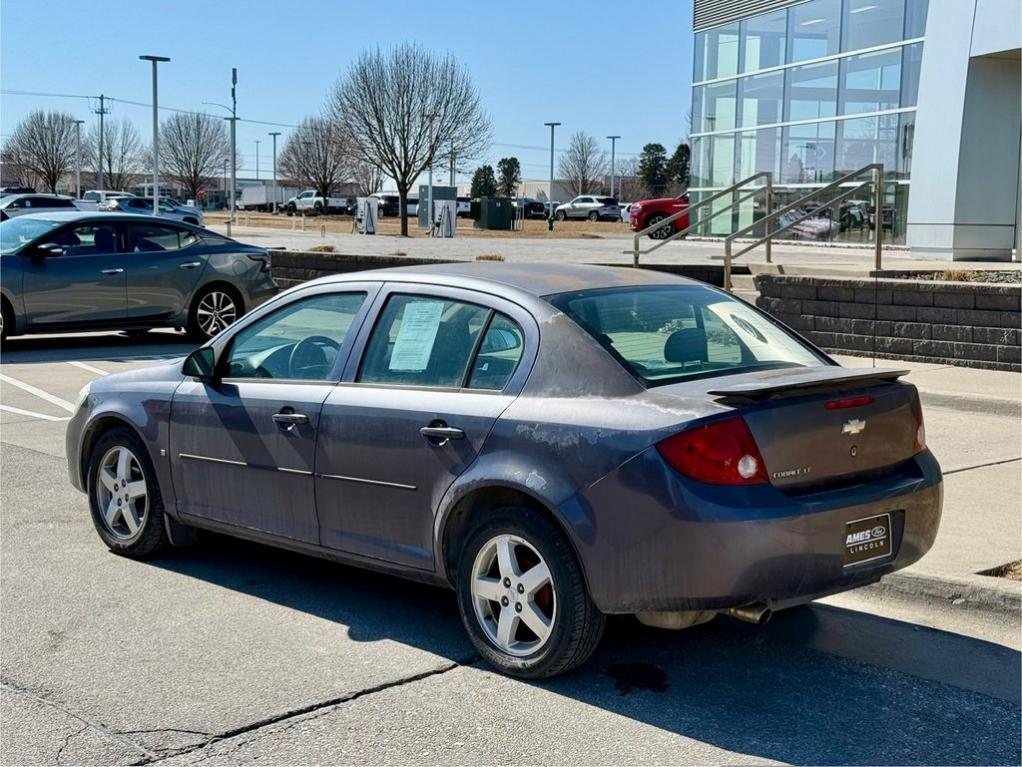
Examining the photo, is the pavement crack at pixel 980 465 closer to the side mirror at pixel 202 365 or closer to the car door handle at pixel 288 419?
the car door handle at pixel 288 419

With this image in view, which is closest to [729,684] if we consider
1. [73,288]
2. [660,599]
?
[660,599]

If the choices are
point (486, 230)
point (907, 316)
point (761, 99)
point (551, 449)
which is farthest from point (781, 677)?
point (486, 230)

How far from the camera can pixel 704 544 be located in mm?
4227

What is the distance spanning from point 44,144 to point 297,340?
271ft

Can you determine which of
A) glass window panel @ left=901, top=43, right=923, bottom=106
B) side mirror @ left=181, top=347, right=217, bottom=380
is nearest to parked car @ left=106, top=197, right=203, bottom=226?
glass window panel @ left=901, top=43, right=923, bottom=106

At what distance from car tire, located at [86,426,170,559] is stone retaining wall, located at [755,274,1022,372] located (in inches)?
330

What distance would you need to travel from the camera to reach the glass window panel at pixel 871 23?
2702 cm

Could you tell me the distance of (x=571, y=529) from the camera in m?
4.44

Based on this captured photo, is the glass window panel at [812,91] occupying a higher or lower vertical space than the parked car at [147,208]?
higher

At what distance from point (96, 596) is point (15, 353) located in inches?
406

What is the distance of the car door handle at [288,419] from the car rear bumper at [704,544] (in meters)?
1.55

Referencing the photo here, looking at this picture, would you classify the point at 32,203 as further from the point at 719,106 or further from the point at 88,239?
the point at 88,239

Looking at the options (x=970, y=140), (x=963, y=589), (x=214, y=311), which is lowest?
(x=963, y=589)

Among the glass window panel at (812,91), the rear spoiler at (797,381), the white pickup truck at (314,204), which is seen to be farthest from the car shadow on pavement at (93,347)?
the white pickup truck at (314,204)
